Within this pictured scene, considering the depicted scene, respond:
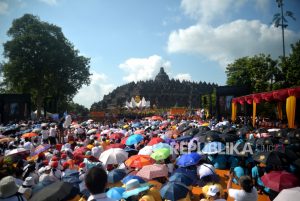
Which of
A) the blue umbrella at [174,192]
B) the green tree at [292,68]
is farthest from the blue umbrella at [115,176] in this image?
the green tree at [292,68]

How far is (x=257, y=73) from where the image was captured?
33.7m

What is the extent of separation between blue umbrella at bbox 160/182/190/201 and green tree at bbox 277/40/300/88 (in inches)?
1050

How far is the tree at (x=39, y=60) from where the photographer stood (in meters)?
35.9

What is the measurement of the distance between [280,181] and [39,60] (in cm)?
3662

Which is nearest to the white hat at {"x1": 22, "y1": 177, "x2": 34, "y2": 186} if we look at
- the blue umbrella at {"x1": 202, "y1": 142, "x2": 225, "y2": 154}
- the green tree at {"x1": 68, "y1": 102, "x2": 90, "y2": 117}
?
the blue umbrella at {"x1": 202, "y1": 142, "x2": 225, "y2": 154}

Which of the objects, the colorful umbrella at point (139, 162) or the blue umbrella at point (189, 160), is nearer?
the colorful umbrella at point (139, 162)

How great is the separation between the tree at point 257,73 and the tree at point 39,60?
933 inches

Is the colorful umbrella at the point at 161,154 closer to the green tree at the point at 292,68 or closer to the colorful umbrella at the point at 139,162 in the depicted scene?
the colorful umbrella at the point at 139,162

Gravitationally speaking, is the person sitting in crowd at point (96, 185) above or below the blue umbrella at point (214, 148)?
above

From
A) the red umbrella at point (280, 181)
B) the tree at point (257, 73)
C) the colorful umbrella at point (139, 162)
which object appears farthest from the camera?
the tree at point (257, 73)

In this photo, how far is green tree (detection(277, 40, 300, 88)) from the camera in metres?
27.4

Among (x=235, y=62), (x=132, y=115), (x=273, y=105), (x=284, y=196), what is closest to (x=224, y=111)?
(x=273, y=105)

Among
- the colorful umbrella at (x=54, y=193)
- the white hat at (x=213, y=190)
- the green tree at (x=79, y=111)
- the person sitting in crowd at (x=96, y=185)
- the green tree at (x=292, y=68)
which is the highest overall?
the green tree at (x=292, y=68)

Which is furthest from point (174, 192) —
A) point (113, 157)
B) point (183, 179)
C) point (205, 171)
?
point (113, 157)
